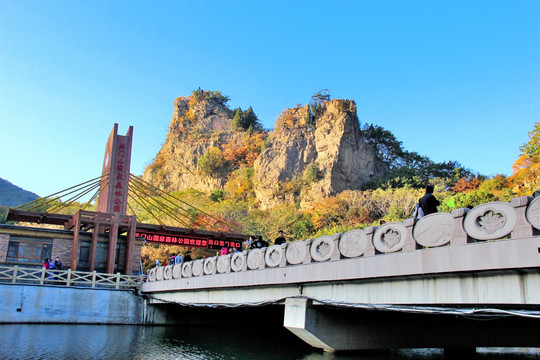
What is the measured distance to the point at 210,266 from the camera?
17891mm

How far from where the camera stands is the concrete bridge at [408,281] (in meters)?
8.20

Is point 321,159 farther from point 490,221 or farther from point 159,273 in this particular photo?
point 490,221

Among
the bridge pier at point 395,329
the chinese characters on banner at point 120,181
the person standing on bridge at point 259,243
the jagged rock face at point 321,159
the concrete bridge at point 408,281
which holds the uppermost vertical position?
the jagged rock face at point 321,159

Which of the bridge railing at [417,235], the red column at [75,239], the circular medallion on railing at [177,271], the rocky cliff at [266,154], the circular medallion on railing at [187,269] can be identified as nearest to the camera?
the bridge railing at [417,235]

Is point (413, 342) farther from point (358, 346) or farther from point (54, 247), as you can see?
point (54, 247)

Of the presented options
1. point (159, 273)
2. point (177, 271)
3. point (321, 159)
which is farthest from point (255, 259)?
point (321, 159)

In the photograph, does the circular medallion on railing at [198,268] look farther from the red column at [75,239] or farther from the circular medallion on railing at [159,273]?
the red column at [75,239]


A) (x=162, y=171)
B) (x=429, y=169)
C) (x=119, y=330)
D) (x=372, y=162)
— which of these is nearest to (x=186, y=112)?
(x=162, y=171)

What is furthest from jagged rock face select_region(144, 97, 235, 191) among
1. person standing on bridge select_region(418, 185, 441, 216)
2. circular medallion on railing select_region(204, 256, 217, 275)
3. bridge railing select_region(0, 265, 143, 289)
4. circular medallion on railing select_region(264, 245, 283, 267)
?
person standing on bridge select_region(418, 185, 441, 216)

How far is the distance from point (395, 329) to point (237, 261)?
5.34m

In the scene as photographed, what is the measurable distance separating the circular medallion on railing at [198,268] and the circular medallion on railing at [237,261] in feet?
8.88

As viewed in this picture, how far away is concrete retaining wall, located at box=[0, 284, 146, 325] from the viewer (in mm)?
22594

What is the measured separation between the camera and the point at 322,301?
40.1ft

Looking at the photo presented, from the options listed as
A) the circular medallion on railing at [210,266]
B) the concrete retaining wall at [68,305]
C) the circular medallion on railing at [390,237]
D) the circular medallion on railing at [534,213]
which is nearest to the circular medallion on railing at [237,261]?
the circular medallion on railing at [210,266]
